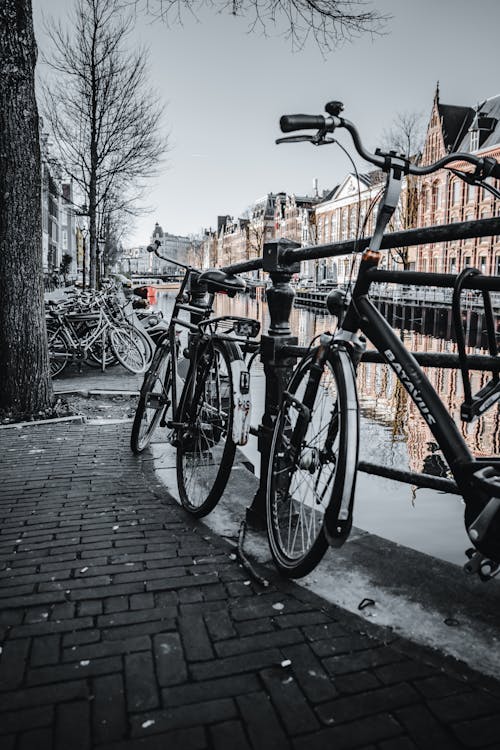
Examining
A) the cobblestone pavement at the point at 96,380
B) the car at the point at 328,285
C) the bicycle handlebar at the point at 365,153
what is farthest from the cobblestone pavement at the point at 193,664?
the car at the point at 328,285

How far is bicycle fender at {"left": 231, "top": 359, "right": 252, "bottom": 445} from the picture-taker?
285cm

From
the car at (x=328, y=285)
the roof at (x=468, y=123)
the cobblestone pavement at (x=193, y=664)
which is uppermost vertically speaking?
the roof at (x=468, y=123)

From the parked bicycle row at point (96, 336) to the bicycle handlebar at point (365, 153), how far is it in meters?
7.95

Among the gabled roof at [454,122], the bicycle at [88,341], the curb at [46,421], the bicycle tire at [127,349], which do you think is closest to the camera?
the curb at [46,421]

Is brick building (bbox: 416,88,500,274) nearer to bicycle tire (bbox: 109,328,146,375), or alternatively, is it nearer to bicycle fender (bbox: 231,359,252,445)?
bicycle tire (bbox: 109,328,146,375)

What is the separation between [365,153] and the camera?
2240 mm

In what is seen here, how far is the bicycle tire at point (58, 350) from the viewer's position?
9656 mm

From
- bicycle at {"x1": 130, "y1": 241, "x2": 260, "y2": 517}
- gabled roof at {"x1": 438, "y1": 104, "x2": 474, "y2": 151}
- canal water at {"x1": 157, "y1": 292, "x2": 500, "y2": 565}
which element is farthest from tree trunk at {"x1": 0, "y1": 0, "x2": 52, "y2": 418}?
gabled roof at {"x1": 438, "y1": 104, "x2": 474, "y2": 151}

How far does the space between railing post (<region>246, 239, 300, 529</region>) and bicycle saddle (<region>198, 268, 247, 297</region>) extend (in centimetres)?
36

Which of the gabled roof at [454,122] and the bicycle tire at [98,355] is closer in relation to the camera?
the bicycle tire at [98,355]

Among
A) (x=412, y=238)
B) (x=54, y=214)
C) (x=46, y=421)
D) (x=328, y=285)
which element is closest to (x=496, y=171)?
(x=412, y=238)

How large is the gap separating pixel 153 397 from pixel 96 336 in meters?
6.17

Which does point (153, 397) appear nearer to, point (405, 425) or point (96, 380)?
point (405, 425)

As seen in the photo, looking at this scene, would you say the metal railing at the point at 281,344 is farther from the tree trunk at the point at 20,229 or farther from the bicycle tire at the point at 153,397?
the tree trunk at the point at 20,229
